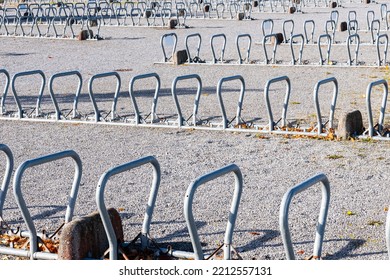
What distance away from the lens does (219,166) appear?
1004cm

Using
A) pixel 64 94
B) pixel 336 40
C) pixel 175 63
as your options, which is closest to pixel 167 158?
pixel 64 94

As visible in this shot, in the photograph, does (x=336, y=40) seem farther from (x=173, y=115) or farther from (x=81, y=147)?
(x=81, y=147)

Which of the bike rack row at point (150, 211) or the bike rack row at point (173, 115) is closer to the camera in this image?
the bike rack row at point (150, 211)

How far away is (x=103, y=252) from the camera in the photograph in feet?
21.5

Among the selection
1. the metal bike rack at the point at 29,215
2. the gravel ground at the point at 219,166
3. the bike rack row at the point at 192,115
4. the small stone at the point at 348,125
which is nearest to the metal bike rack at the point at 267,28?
the gravel ground at the point at 219,166

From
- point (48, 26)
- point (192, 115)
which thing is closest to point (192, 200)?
point (192, 115)

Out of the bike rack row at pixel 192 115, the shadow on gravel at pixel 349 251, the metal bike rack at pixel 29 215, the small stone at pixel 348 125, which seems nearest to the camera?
the metal bike rack at pixel 29 215

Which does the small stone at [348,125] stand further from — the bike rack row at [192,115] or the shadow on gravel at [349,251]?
the shadow on gravel at [349,251]

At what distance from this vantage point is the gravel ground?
24.2 feet

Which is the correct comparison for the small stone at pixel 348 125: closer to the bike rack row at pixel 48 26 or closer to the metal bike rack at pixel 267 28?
the metal bike rack at pixel 267 28

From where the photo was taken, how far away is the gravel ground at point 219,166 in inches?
290

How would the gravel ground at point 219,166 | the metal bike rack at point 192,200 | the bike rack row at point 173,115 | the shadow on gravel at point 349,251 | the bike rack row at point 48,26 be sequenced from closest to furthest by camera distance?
the metal bike rack at point 192,200, the shadow on gravel at point 349,251, the gravel ground at point 219,166, the bike rack row at point 173,115, the bike rack row at point 48,26

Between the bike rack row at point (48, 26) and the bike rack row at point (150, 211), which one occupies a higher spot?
the bike rack row at point (150, 211)

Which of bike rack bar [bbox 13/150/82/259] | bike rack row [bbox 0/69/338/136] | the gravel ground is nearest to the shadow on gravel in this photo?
the gravel ground
